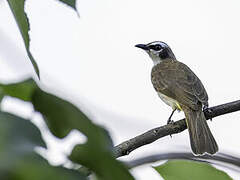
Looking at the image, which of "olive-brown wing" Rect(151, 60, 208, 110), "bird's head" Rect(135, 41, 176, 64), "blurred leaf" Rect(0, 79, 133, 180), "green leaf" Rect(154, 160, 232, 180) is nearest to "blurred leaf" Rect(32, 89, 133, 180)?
"blurred leaf" Rect(0, 79, 133, 180)

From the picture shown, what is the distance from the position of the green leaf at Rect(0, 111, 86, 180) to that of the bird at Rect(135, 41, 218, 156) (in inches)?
131

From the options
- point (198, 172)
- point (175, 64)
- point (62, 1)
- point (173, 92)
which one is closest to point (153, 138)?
point (198, 172)

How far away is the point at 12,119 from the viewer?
454 mm

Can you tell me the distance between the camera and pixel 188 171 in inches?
40.2

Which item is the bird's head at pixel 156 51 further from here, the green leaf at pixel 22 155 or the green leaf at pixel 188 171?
the green leaf at pixel 22 155

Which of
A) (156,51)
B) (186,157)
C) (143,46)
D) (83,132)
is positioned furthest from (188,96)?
(83,132)

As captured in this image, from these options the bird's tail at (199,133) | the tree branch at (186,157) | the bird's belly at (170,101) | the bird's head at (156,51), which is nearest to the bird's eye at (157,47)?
the bird's head at (156,51)

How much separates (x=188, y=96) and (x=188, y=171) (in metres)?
3.72

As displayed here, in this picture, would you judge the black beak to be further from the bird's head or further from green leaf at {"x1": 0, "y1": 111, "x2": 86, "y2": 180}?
green leaf at {"x1": 0, "y1": 111, "x2": 86, "y2": 180}

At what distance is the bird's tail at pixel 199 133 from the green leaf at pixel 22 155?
341 centimetres

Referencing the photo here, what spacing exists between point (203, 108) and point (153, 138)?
8.84 feet

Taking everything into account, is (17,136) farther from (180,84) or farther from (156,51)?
(156,51)

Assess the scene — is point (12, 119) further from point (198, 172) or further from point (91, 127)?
point (198, 172)

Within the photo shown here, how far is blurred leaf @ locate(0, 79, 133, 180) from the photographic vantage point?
44 cm
